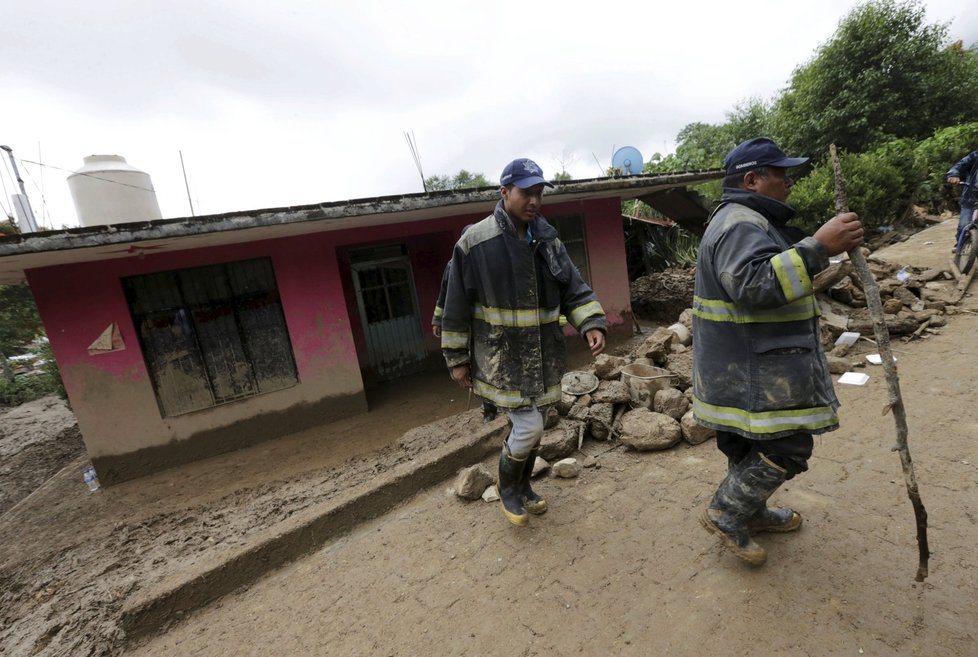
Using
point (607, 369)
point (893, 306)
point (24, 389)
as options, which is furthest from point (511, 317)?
point (24, 389)

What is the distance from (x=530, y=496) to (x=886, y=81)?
627 inches

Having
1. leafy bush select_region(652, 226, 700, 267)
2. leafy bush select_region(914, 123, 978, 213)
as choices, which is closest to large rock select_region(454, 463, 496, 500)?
leafy bush select_region(652, 226, 700, 267)

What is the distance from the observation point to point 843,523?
7.35ft

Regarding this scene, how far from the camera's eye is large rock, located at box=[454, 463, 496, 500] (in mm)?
3030

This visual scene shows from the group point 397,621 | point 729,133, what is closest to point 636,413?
point 397,621

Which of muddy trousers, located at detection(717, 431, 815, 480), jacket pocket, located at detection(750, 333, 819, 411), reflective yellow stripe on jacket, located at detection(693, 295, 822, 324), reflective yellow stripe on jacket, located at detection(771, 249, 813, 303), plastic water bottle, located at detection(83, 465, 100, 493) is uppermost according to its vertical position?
reflective yellow stripe on jacket, located at detection(771, 249, 813, 303)

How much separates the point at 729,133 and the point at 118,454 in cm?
2282

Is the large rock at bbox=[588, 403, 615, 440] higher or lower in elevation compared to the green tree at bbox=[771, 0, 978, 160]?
lower

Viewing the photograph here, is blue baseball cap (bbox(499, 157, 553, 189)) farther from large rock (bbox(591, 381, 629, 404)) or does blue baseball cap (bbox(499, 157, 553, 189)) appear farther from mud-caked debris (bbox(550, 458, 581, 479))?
large rock (bbox(591, 381, 629, 404))

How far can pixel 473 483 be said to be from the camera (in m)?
3.05

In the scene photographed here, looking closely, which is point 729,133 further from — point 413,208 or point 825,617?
point 825,617

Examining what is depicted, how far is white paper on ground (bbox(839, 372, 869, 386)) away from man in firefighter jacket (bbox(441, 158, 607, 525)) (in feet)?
9.69

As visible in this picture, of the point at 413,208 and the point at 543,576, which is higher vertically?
the point at 413,208

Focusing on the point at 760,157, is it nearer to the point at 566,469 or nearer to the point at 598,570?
the point at 598,570
